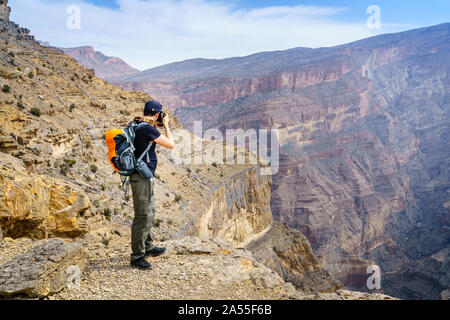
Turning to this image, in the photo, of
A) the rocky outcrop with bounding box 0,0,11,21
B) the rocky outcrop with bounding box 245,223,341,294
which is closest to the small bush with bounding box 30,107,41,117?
the rocky outcrop with bounding box 0,0,11,21

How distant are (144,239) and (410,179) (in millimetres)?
97542

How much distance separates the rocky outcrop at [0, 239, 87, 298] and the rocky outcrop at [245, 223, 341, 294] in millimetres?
21339

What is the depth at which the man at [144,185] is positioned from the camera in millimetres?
5242

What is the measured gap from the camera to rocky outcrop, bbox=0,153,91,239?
6523 mm

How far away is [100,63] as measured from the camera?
601 ft

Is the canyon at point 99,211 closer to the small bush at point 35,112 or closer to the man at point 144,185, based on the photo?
the small bush at point 35,112

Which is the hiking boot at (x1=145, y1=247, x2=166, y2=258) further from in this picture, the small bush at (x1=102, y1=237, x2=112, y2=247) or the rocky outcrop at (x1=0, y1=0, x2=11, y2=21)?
the rocky outcrop at (x1=0, y1=0, x2=11, y2=21)

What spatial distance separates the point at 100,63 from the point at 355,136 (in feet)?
469

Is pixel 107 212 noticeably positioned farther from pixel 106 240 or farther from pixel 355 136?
pixel 355 136

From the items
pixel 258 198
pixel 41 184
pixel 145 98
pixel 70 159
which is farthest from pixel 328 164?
pixel 41 184

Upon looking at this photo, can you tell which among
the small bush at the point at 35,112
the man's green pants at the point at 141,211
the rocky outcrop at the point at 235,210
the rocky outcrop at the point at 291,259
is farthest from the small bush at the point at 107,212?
the rocky outcrop at the point at 291,259

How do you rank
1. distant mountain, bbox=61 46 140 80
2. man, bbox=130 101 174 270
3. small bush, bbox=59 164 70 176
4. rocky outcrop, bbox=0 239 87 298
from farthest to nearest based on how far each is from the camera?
distant mountain, bbox=61 46 140 80, small bush, bbox=59 164 70 176, man, bbox=130 101 174 270, rocky outcrop, bbox=0 239 87 298

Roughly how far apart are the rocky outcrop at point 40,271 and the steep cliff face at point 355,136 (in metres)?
44.2

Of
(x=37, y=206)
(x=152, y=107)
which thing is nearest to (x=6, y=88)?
(x=37, y=206)
